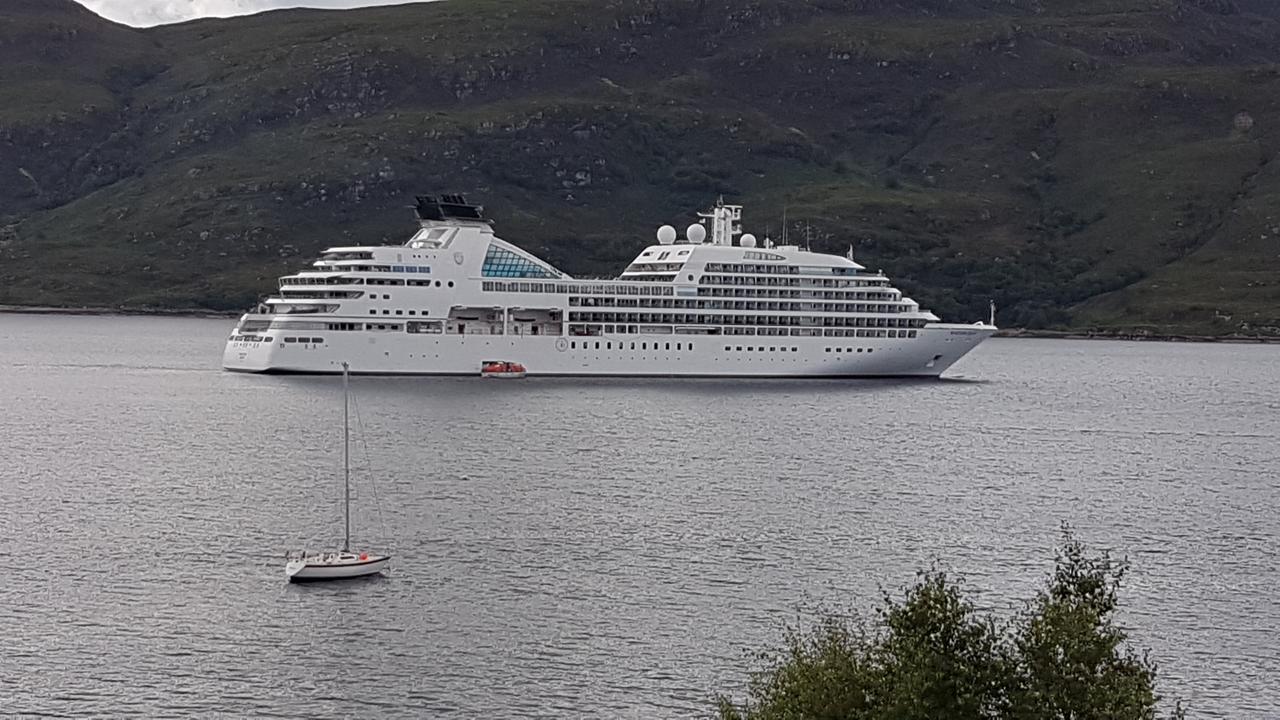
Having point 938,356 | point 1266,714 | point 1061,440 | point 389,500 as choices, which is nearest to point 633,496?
point 389,500

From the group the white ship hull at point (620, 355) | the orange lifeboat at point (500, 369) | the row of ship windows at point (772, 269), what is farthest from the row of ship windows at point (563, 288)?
the row of ship windows at point (772, 269)

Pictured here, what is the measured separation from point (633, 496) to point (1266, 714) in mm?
37351

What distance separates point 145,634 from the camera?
5047 centimetres

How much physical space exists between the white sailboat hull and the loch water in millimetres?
604

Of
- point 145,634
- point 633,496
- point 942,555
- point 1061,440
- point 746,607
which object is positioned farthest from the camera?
point 1061,440

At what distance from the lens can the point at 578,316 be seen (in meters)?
136

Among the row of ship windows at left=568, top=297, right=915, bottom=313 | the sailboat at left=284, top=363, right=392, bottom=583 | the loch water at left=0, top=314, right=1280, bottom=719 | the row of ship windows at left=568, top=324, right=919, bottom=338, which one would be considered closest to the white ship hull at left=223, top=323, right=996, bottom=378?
the row of ship windows at left=568, top=324, right=919, bottom=338

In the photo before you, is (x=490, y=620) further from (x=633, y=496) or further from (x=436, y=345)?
(x=436, y=345)

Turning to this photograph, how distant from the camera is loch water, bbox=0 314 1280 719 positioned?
47.6 metres

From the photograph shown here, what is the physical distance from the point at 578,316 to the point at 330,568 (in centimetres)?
7918

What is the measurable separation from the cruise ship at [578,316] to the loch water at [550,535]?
4.90 meters

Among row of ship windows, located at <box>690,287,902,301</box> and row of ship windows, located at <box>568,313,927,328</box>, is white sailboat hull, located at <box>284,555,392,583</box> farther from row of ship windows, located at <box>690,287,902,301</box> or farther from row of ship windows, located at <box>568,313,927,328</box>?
row of ship windows, located at <box>690,287,902,301</box>

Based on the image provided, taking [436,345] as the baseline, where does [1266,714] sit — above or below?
below

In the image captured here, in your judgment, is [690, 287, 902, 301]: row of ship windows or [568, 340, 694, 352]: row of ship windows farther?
[690, 287, 902, 301]: row of ship windows
